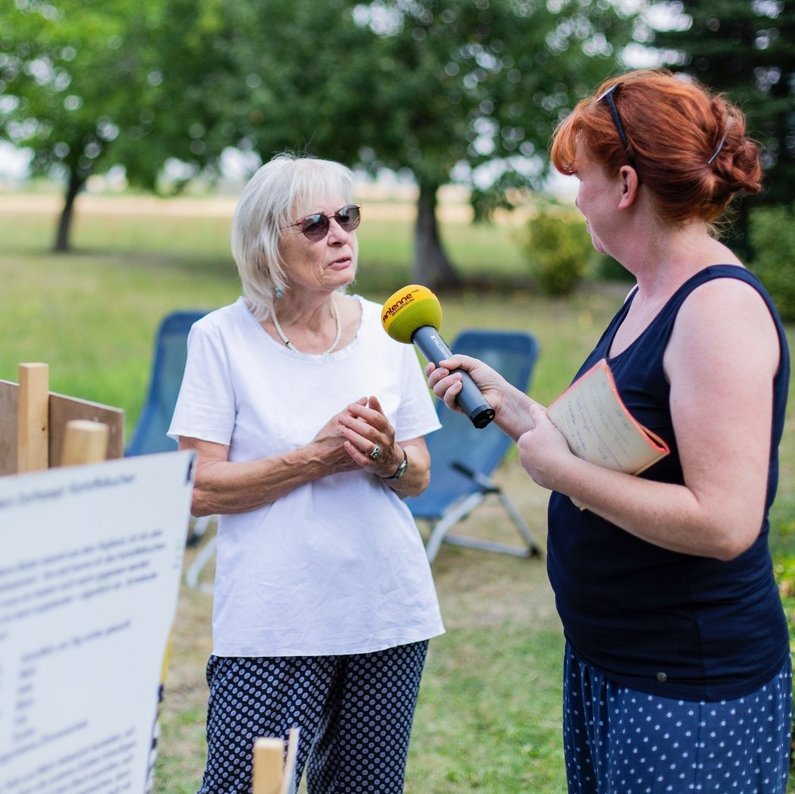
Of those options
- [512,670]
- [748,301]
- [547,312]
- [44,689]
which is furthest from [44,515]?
[547,312]

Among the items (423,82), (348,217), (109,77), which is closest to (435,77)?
(423,82)

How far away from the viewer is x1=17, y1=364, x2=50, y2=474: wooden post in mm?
1547

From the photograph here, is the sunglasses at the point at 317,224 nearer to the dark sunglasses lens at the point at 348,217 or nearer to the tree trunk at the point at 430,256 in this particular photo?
the dark sunglasses lens at the point at 348,217

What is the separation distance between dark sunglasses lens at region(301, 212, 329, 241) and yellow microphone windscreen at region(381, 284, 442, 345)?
24 centimetres

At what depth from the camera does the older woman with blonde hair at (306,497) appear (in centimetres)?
234

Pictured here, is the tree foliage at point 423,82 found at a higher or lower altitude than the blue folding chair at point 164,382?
higher

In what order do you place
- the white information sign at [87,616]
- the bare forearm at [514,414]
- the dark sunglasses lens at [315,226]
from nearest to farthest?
the white information sign at [87,616], the bare forearm at [514,414], the dark sunglasses lens at [315,226]

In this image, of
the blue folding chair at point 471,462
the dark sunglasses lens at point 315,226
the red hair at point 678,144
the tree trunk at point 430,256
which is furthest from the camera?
the tree trunk at point 430,256

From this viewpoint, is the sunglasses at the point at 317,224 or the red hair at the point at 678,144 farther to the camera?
the sunglasses at the point at 317,224

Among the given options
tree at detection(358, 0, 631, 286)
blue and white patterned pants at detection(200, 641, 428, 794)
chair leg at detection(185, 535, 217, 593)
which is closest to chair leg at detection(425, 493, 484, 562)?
chair leg at detection(185, 535, 217, 593)

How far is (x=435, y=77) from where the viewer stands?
18.6m

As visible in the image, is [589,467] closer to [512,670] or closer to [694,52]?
[512,670]

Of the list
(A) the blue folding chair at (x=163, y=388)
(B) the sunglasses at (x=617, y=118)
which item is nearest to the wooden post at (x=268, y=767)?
(B) the sunglasses at (x=617, y=118)

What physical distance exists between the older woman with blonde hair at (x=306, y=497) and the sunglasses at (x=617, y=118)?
31.9 inches
